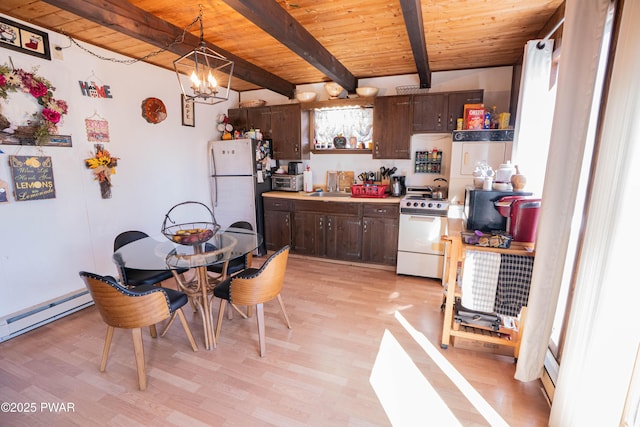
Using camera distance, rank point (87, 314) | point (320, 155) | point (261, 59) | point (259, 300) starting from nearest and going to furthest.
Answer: point (259, 300), point (87, 314), point (261, 59), point (320, 155)

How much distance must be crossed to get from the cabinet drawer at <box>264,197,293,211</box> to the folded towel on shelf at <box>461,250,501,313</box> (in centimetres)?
271

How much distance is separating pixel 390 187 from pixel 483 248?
2.37m

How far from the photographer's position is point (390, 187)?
14.0 feet

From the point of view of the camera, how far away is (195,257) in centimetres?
228

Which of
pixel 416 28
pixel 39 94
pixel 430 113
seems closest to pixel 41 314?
pixel 39 94

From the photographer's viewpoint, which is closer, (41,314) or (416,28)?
(416,28)

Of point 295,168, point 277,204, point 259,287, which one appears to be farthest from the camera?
point 295,168

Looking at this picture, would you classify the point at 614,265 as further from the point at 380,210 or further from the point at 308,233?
the point at 308,233

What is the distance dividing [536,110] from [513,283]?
1.65 m

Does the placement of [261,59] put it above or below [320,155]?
above

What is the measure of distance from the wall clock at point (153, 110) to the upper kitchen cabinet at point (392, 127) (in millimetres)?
2760

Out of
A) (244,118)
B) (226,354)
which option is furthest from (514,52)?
(226,354)

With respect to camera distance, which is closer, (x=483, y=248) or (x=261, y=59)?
(x=483, y=248)

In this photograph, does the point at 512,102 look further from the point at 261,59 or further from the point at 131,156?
the point at 131,156
